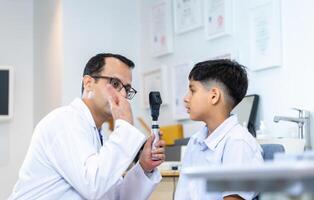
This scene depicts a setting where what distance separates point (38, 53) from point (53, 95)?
1.75ft

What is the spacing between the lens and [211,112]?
2.07 metres

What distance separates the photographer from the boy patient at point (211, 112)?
196cm

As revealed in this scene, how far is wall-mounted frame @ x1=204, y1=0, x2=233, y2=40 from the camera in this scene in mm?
3453

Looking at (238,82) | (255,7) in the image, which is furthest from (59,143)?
(255,7)

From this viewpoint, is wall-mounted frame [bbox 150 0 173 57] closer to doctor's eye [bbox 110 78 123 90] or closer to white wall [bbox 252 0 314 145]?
white wall [bbox 252 0 314 145]

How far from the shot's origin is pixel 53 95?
442cm

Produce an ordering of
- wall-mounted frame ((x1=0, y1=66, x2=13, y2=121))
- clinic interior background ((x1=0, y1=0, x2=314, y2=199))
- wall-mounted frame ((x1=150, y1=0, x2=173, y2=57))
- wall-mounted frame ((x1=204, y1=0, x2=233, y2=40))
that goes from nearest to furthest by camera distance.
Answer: clinic interior background ((x1=0, y1=0, x2=314, y2=199)) < wall-mounted frame ((x1=204, y1=0, x2=233, y2=40)) < wall-mounted frame ((x1=150, y1=0, x2=173, y2=57)) < wall-mounted frame ((x1=0, y1=66, x2=13, y2=121))

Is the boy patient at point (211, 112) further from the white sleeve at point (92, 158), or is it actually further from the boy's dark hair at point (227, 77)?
the white sleeve at point (92, 158)

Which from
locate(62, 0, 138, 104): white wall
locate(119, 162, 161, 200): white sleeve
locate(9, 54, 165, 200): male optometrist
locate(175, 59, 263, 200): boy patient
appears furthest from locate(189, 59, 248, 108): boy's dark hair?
locate(62, 0, 138, 104): white wall

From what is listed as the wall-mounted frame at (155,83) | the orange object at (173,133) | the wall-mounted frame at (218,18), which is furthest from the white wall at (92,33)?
the wall-mounted frame at (218,18)

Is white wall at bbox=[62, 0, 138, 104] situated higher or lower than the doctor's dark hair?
higher

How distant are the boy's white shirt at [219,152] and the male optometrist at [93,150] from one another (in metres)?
0.14

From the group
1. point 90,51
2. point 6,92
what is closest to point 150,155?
point 90,51

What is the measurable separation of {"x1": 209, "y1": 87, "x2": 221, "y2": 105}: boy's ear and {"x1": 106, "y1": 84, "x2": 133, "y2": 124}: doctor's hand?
0.31 metres
